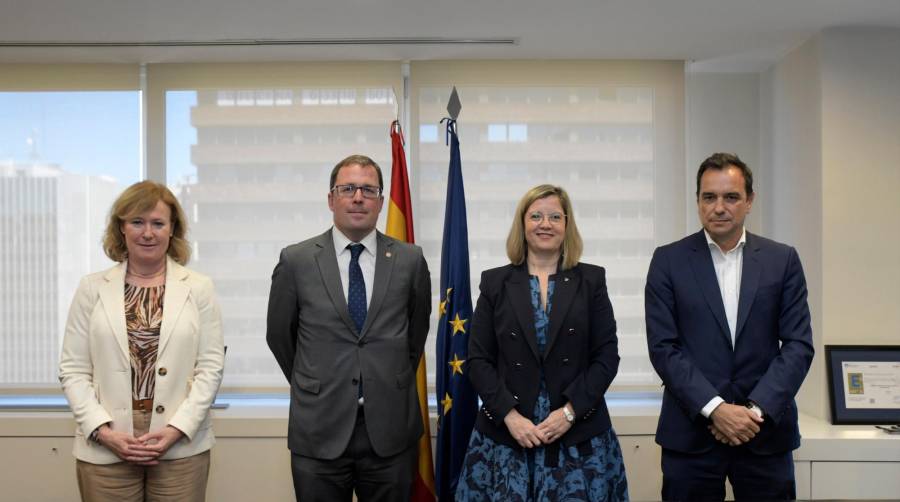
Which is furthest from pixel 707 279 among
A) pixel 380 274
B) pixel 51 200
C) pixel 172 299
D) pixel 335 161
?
pixel 51 200

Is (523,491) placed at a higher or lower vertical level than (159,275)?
lower

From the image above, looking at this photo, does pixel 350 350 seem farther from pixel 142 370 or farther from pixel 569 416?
pixel 569 416

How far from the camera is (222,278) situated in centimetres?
429

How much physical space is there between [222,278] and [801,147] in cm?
329

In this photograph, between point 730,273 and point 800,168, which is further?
point 800,168

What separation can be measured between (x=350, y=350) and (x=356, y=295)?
195 mm

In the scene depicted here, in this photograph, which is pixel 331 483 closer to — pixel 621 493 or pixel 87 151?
pixel 621 493

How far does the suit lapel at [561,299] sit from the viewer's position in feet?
8.70

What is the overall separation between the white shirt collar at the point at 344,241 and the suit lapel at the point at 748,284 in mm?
1311

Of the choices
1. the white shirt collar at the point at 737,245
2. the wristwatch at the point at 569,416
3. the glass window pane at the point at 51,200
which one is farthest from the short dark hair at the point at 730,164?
the glass window pane at the point at 51,200

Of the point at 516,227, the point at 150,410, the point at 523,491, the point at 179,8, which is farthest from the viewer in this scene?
the point at 179,8

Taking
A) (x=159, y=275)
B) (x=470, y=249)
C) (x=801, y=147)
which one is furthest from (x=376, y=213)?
(x=801, y=147)

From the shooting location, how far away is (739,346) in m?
2.57

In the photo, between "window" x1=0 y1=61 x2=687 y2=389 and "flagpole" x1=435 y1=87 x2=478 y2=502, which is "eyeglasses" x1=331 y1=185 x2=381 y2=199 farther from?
"window" x1=0 y1=61 x2=687 y2=389
